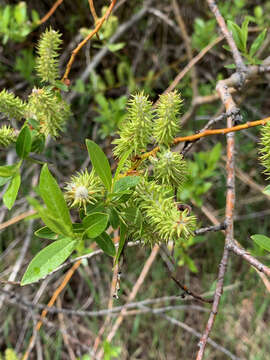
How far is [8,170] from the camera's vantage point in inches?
37.2

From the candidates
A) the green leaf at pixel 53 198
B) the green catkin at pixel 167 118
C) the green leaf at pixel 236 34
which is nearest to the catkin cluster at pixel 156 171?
the green catkin at pixel 167 118

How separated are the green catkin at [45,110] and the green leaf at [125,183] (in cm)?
31

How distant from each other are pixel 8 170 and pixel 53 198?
26 cm

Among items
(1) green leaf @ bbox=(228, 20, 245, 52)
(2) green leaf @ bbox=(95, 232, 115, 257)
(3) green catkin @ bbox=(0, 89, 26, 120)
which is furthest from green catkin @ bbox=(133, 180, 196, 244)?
(1) green leaf @ bbox=(228, 20, 245, 52)

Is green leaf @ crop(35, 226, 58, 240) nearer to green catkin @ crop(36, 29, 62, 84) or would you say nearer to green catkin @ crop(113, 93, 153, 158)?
green catkin @ crop(113, 93, 153, 158)

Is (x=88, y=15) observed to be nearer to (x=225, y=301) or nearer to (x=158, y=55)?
(x=158, y=55)

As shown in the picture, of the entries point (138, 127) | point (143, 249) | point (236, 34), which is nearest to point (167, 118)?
point (138, 127)

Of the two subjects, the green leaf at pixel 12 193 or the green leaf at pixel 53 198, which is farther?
the green leaf at pixel 12 193

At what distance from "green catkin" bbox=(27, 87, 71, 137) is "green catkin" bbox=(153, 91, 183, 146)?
31 cm

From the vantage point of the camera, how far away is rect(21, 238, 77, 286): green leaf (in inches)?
30.3

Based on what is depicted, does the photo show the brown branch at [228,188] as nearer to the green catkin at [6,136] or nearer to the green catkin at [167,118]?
the green catkin at [167,118]

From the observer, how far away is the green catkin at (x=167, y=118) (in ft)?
2.69

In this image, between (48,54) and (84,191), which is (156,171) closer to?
(84,191)

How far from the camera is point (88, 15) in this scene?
2.22 metres
